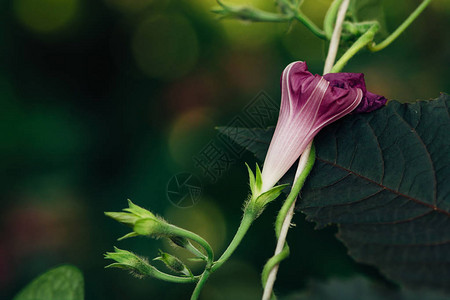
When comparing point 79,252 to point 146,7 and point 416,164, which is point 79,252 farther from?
point 416,164

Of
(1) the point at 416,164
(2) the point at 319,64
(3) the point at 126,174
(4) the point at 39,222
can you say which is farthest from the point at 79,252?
(1) the point at 416,164

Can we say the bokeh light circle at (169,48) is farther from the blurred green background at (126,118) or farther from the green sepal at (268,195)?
the green sepal at (268,195)

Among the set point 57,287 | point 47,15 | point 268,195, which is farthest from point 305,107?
point 47,15

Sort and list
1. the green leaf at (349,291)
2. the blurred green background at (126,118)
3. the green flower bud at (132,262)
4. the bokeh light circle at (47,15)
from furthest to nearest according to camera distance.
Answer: the bokeh light circle at (47,15)
the blurred green background at (126,118)
the green flower bud at (132,262)
the green leaf at (349,291)

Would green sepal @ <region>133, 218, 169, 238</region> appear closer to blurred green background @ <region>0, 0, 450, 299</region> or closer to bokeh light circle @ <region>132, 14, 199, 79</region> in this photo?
blurred green background @ <region>0, 0, 450, 299</region>

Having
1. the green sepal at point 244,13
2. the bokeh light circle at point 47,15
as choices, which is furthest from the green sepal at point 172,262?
the bokeh light circle at point 47,15

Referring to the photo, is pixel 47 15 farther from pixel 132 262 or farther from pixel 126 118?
pixel 132 262
